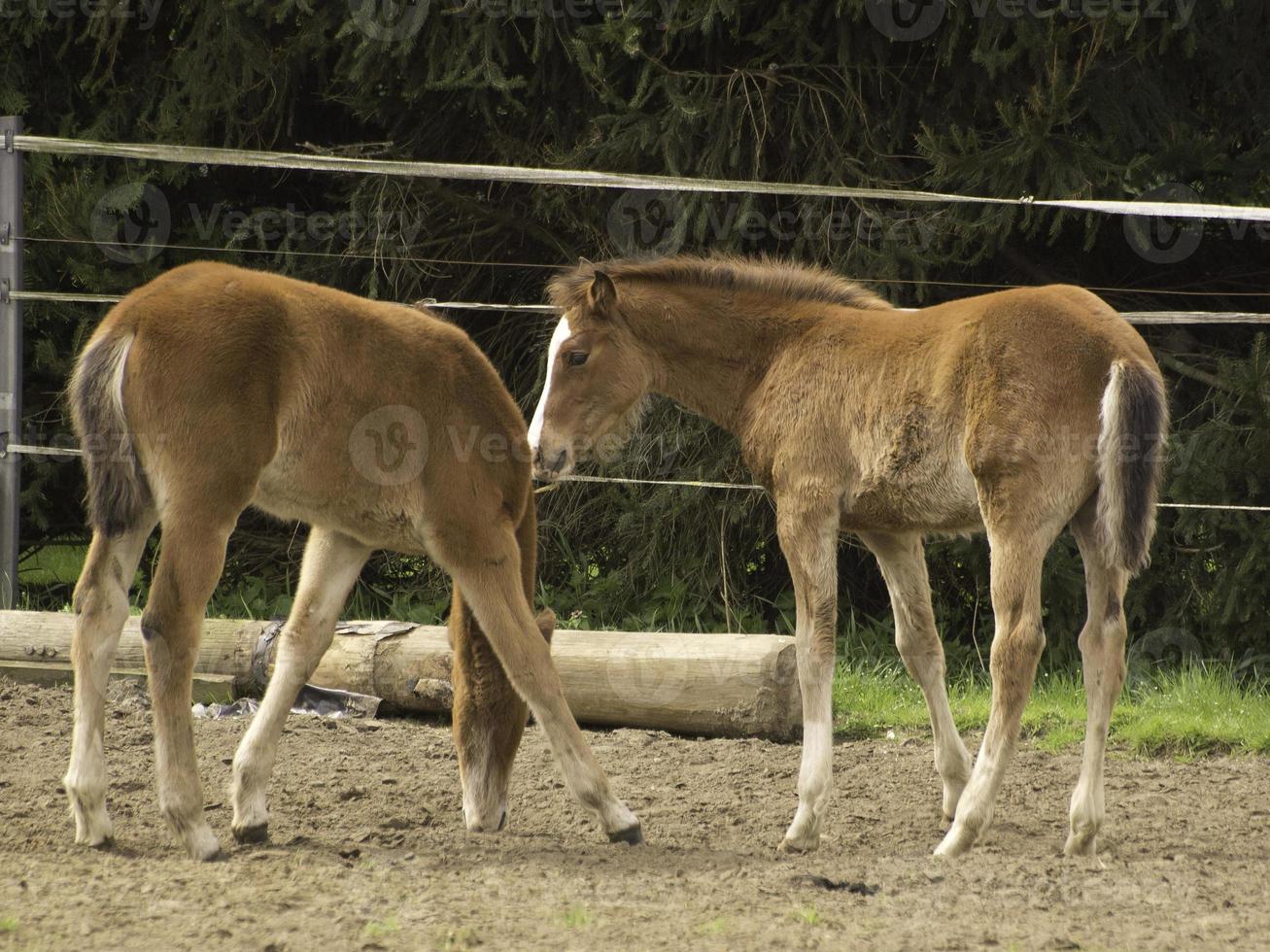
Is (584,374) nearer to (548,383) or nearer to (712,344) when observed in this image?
(548,383)

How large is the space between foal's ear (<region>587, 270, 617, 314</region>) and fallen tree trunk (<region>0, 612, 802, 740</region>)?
191 cm

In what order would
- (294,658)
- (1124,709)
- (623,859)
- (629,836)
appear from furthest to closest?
(1124,709) → (294,658) → (629,836) → (623,859)

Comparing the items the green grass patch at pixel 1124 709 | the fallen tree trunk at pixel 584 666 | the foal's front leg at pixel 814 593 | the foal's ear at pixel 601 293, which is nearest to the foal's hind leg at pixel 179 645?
the foal's ear at pixel 601 293

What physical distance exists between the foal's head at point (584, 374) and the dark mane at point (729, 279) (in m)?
0.05

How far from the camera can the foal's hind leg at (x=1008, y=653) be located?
436 cm

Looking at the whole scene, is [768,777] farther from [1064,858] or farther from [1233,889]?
[1233,889]

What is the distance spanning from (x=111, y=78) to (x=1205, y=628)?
7.91 m

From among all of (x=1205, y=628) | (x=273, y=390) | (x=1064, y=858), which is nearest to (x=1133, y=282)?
(x=1205, y=628)

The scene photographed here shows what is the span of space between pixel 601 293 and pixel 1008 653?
6.61 feet

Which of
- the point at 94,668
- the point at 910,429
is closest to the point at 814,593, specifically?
the point at 910,429

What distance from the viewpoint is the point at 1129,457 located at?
4305 millimetres

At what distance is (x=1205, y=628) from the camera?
7.75 metres

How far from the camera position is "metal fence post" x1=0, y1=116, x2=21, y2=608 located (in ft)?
25.9

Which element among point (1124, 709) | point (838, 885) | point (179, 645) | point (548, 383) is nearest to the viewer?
point (838, 885)
